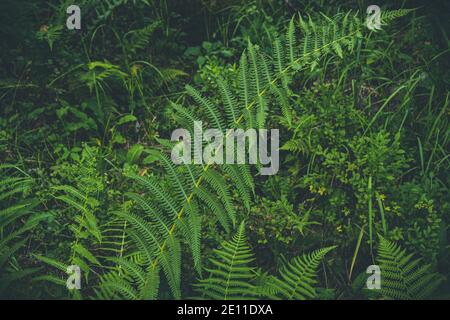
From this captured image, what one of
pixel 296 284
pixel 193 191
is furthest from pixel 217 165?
pixel 296 284

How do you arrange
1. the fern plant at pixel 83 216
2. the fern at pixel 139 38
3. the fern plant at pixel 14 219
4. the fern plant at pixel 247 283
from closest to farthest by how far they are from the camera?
the fern plant at pixel 247 283, the fern plant at pixel 14 219, the fern plant at pixel 83 216, the fern at pixel 139 38

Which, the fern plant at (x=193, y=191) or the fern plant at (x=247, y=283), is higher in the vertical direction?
the fern plant at (x=193, y=191)

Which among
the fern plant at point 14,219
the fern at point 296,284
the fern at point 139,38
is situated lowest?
the fern at point 296,284

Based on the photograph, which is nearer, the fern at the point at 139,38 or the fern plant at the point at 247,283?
the fern plant at the point at 247,283

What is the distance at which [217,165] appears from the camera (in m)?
2.81

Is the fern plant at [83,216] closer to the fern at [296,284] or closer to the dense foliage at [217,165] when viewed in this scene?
the dense foliage at [217,165]

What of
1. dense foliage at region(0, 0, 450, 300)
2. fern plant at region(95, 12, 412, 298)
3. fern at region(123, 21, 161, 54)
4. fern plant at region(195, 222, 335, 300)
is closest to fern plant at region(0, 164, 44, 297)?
dense foliage at region(0, 0, 450, 300)

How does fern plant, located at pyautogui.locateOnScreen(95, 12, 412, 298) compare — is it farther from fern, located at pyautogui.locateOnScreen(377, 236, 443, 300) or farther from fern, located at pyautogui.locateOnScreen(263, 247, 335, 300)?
fern, located at pyautogui.locateOnScreen(377, 236, 443, 300)

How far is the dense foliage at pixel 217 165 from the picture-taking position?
238 cm

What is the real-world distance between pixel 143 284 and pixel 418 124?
1705mm

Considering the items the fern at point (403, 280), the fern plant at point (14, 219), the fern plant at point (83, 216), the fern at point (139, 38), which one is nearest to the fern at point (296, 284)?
the fern at point (403, 280)

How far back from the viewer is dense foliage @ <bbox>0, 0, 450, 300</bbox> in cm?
238

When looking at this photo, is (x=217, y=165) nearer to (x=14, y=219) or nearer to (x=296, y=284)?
(x=296, y=284)

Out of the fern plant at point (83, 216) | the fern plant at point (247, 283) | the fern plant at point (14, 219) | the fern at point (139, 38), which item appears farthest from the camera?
the fern at point (139, 38)
